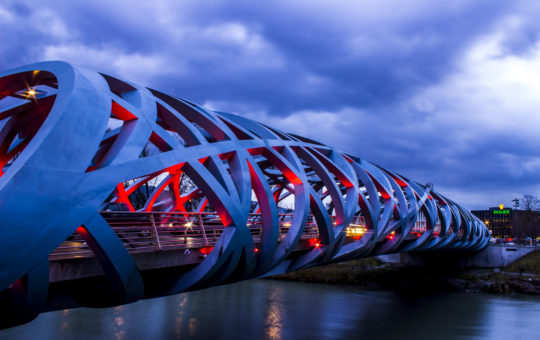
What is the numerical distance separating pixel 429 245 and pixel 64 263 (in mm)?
25584

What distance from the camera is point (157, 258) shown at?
8.54 metres

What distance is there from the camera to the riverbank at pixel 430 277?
35438mm

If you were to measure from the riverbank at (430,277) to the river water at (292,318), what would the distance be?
3709 millimetres

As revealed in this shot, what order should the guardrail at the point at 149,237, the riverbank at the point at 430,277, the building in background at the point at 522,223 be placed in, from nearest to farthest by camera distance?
the guardrail at the point at 149,237 → the riverbank at the point at 430,277 → the building in background at the point at 522,223

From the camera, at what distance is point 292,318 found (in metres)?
22.5

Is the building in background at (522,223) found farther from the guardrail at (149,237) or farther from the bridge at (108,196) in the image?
the guardrail at (149,237)

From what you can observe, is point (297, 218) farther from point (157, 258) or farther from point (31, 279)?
point (31, 279)

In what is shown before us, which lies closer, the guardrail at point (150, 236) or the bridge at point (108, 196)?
the bridge at point (108, 196)

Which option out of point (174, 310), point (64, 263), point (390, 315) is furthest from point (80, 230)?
point (390, 315)

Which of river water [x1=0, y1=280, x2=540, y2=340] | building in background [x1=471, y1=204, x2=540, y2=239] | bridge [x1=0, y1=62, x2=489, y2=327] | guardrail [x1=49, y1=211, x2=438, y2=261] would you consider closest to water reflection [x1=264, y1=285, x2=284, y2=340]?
river water [x1=0, y1=280, x2=540, y2=340]

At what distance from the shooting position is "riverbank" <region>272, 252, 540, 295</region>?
35.4 meters

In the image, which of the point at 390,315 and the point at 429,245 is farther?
the point at 429,245

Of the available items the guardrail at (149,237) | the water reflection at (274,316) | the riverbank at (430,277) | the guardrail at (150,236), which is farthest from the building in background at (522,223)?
the guardrail at (149,237)

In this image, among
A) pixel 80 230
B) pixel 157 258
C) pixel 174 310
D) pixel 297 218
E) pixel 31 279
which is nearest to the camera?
pixel 31 279
